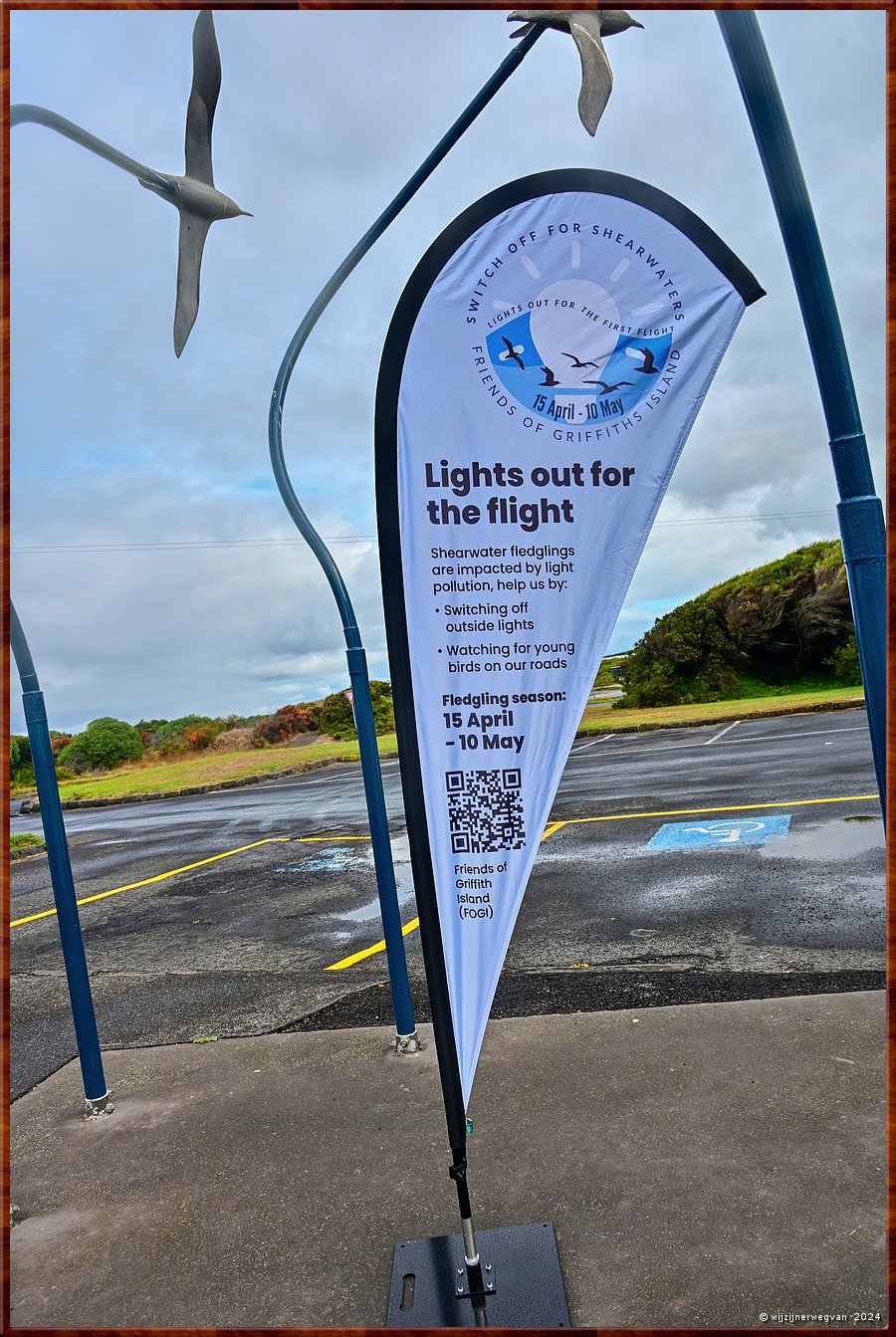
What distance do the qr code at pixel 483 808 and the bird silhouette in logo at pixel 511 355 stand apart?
1.10 m

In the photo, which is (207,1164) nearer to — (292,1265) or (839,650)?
(292,1265)

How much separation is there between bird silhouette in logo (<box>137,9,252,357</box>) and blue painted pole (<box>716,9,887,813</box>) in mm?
1545

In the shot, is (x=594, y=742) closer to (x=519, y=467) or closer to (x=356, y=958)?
(x=356, y=958)

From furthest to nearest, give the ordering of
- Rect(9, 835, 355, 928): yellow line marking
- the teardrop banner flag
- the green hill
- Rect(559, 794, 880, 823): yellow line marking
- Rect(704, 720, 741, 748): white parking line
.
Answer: the green hill → Rect(704, 720, 741, 748): white parking line → Rect(559, 794, 880, 823): yellow line marking → Rect(9, 835, 355, 928): yellow line marking → the teardrop banner flag

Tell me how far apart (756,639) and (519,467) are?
27662 millimetres

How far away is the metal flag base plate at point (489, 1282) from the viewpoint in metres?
A: 2.44

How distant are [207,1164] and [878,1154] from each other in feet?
7.82

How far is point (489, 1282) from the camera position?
2561 mm

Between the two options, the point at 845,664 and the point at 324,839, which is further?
the point at 845,664

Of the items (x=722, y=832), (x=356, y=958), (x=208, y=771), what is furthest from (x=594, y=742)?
(x=356, y=958)

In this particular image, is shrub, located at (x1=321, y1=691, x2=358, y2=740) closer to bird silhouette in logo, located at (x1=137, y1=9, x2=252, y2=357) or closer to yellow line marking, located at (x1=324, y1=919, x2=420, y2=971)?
yellow line marking, located at (x1=324, y1=919, x2=420, y2=971)

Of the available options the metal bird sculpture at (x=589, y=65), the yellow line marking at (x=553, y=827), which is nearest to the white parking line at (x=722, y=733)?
the yellow line marking at (x=553, y=827)

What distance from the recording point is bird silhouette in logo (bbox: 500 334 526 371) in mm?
2439

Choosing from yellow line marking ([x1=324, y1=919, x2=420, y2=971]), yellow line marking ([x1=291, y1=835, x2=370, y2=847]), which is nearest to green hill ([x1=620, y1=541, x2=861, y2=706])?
yellow line marking ([x1=291, y1=835, x2=370, y2=847])
